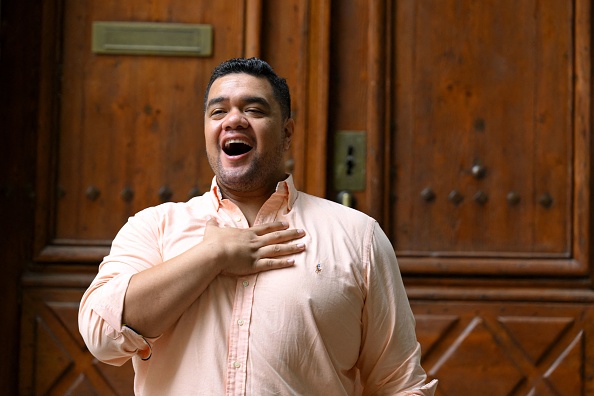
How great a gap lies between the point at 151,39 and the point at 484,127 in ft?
3.83

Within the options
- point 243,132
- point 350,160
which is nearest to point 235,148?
point 243,132

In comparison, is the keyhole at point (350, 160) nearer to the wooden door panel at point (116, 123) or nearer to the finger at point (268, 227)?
the wooden door panel at point (116, 123)

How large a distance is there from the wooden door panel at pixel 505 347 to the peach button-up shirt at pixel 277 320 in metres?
1.08

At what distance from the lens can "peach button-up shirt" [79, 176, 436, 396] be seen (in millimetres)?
1442

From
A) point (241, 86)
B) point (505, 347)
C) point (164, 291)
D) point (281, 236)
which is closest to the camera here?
point (164, 291)

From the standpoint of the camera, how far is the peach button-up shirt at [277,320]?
1.44m

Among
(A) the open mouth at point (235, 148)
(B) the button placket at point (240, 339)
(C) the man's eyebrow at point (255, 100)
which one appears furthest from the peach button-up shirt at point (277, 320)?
(C) the man's eyebrow at point (255, 100)

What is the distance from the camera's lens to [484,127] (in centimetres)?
274

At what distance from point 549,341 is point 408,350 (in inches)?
49.0

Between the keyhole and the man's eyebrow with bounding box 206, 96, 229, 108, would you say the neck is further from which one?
the keyhole

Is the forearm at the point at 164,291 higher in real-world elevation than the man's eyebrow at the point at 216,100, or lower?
lower

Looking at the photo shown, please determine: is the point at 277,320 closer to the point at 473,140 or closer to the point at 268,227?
the point at 268,227

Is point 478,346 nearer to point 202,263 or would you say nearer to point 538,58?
point 538,58

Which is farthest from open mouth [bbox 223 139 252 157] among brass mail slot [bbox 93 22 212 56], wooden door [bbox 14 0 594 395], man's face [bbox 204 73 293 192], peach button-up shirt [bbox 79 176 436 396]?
brass mail slot [bbox 93 22 212 56]
